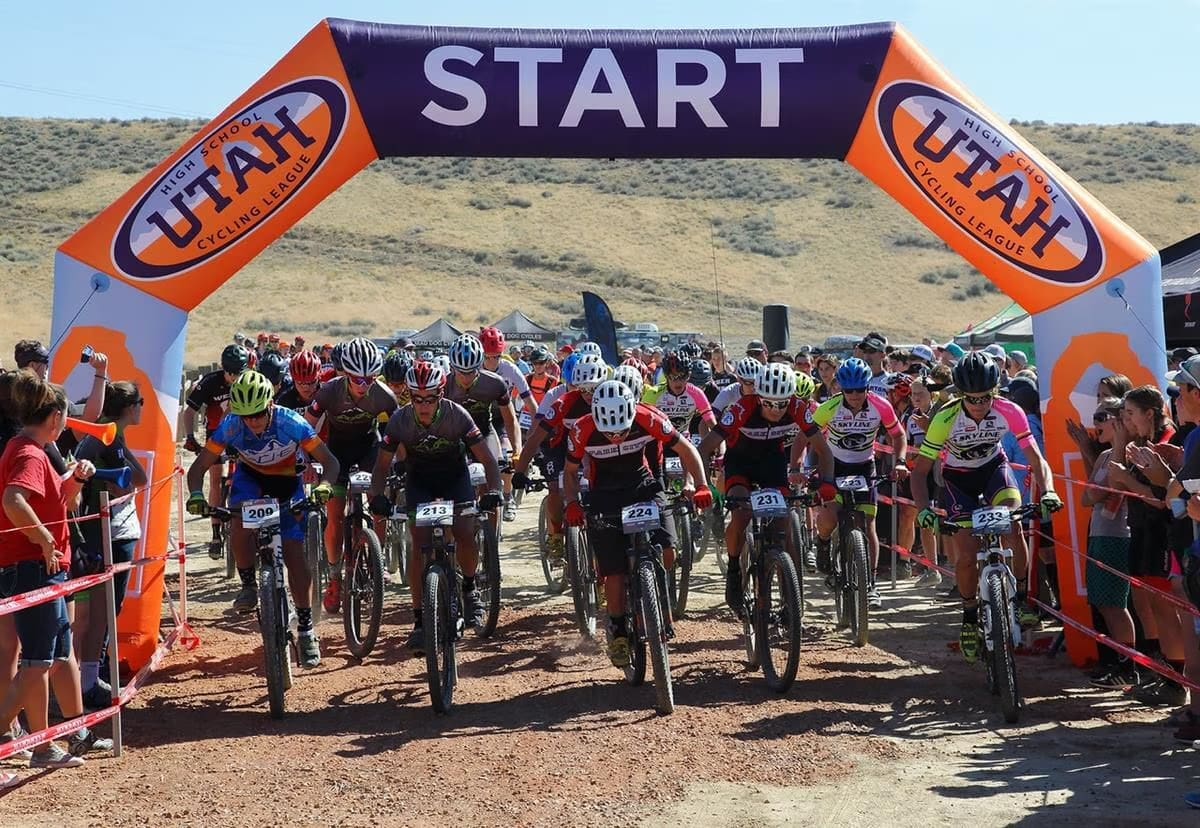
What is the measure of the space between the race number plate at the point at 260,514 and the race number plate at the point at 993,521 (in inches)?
157

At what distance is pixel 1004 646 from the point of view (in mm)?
7512

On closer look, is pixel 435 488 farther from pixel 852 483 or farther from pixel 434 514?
pixel 852 483

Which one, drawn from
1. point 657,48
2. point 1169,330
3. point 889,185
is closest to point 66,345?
point 657,48

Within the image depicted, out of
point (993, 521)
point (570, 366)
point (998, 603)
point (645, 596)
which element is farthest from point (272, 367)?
point (998, 603)

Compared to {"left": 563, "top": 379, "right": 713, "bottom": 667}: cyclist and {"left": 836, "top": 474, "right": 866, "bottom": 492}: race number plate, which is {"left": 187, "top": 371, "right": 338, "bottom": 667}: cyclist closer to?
{"left": 563, "top": 379, "right": 713, "bottom": 667}: cyclist

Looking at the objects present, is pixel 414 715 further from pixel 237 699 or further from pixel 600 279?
pixel 600 279

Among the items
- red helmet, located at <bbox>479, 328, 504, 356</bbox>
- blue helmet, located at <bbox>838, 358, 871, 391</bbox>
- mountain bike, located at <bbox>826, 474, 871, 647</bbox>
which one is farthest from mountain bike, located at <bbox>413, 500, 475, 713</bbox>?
red helmet, located at <bbox>479, 328, 504, 356</bbox>

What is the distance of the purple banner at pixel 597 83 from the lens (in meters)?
9.62

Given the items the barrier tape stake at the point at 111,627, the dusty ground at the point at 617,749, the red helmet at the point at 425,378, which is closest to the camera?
the dusty ground at the point at 617,749

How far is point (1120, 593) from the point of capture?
27.5 ft

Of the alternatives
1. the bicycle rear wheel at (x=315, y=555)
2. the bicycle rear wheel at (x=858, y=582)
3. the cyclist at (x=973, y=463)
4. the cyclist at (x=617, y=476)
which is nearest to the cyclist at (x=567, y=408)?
the cyclist at (x=617, y=476)

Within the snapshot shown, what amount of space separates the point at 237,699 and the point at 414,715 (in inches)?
48.5

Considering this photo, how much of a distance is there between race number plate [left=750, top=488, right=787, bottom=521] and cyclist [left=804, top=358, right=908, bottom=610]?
1.76 m

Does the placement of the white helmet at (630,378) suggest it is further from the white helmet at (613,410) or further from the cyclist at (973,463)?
the cyclist at (973,463)
